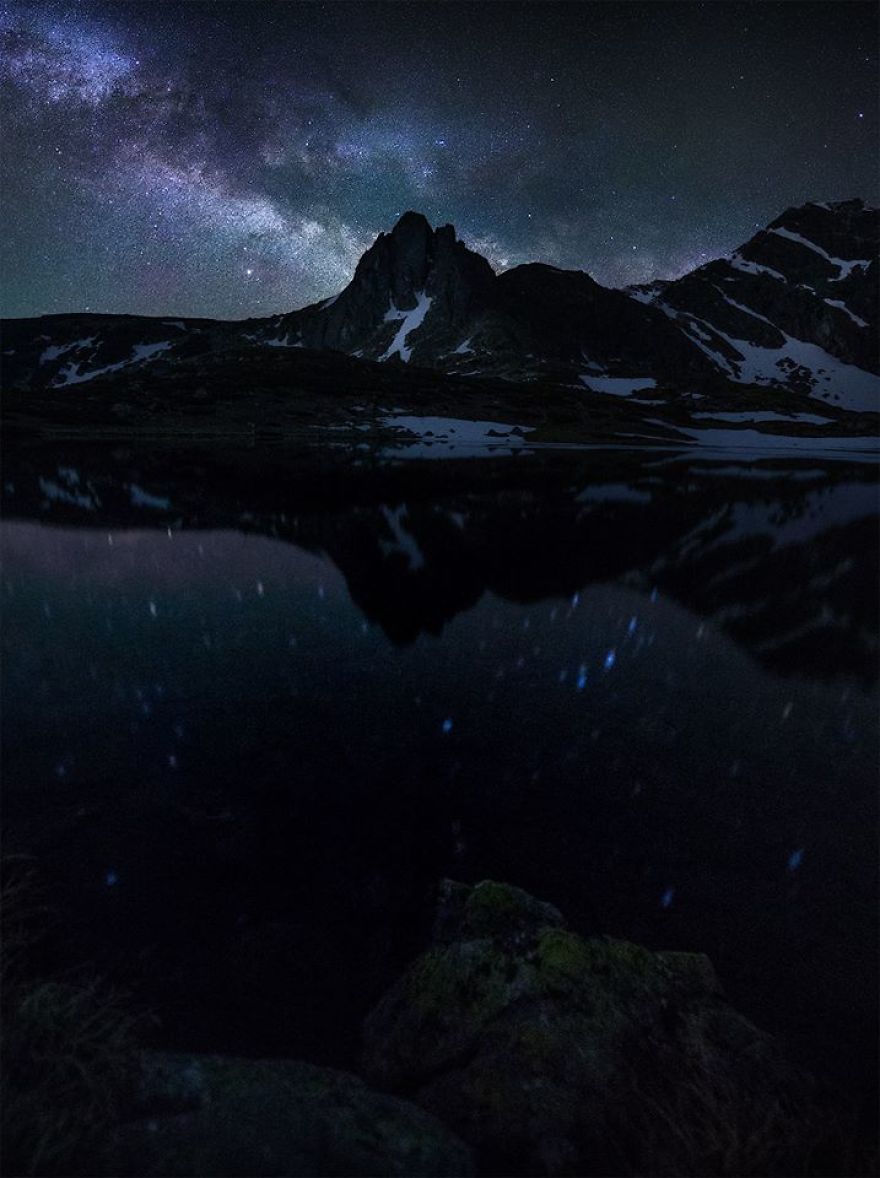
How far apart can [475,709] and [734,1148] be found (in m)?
9.54

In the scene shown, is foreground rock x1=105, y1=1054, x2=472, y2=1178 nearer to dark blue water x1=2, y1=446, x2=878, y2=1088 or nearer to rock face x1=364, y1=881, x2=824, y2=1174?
rock face x1=364, y1=881, x2=824, y2=1174

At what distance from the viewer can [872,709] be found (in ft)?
45.6

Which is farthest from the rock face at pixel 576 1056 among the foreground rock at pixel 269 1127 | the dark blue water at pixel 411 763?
the dark blue water at pixel 411 763

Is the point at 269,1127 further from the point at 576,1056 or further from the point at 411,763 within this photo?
the point at 411,763

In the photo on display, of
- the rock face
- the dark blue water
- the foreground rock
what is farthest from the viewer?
the dark blue water

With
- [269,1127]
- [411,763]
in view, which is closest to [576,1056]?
[269,1127]

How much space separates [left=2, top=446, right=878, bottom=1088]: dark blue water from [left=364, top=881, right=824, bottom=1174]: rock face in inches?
31.5

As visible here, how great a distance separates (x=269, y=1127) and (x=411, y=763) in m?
6.83

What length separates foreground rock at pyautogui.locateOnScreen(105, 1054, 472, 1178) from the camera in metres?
4.30

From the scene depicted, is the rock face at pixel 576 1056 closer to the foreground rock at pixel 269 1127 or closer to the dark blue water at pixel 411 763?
the foreground rock at pixel 269 1127

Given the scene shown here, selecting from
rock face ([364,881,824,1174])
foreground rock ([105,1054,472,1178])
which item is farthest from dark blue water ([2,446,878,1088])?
foreground rock ([105,1054,472,1178])

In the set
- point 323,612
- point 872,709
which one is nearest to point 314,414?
point 323,612

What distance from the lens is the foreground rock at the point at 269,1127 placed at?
14.1 ft

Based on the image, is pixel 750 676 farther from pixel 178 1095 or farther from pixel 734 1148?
pixel 178 1095
